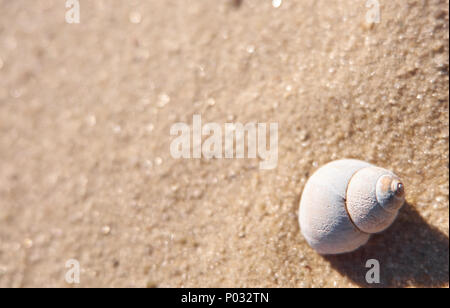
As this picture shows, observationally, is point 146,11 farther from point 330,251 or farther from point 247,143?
point 330,251

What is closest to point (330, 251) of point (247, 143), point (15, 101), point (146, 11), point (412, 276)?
point (412, 276)
